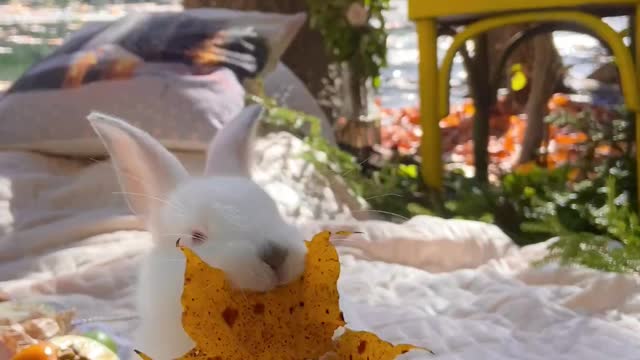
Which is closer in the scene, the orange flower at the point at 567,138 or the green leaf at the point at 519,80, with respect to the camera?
the orange flower at the point at 567,138

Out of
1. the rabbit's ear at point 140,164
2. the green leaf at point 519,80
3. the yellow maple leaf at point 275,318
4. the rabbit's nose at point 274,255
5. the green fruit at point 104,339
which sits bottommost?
the green fruit at point 104,339

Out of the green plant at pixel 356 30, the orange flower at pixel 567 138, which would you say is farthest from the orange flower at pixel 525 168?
the green plant at pixel 356 30

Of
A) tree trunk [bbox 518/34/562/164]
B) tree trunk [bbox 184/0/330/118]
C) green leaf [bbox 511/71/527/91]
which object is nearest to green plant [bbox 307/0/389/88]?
tree trunk [bbox 184/0/330/118]

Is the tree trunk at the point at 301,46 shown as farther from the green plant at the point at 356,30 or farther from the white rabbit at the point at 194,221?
the white rabbit at the point at 194,221

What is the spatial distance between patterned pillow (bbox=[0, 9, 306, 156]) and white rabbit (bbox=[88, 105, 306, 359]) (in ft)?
2.57

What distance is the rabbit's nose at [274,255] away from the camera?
0.52m

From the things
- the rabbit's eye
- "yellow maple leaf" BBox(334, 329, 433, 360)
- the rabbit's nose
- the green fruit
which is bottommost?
the green fruit

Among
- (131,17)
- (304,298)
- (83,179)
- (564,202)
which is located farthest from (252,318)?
(131,17)

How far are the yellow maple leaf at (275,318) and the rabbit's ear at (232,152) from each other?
0.10 m

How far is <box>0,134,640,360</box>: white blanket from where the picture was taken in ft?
3.35

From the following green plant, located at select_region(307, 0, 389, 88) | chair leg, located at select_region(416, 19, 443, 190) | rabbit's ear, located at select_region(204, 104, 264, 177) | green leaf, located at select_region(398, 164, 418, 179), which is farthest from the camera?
green plant, located at select_region(307, 0, 389, 88)

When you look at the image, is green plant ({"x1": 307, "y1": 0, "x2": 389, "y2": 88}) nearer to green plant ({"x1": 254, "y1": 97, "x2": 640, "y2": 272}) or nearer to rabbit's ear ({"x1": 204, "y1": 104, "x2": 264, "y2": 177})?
green plant ({"x1": 254, "y1": 97, "x2": 640, "y2": 272})

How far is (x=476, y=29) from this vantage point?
1.72 m

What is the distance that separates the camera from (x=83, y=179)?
4.97 feet
